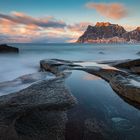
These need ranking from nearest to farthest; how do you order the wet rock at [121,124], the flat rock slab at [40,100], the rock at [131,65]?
the wet rock at [121,124]
the flat rock slab at [40,100]
the rock at [131,65]

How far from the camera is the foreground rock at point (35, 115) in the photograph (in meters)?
5.60

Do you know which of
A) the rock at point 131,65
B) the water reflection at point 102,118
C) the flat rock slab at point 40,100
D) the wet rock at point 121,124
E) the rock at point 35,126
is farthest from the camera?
the rock at point 131,65

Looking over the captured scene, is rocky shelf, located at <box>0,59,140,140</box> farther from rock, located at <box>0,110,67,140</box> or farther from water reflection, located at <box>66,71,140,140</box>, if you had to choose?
water reflection, located at <box>66,71,140,140</box>

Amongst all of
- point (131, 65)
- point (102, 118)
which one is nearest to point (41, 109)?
point (102, 118)

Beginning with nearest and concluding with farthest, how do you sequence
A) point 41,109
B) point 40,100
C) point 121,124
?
1. point 121,124
2. point 41,109
3. point 40,100

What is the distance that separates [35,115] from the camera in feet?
21.5

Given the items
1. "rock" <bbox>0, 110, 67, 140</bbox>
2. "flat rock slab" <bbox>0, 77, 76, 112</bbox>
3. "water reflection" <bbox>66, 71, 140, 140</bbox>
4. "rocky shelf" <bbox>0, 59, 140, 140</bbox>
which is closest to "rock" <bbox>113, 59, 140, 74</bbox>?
"rocky shelf" <bbox>0, 59, 140, 140</bbox>

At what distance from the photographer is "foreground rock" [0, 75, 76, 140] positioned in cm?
560

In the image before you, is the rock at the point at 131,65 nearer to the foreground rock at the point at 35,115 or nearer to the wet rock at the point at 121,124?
the foreground rock at the point at 35,115

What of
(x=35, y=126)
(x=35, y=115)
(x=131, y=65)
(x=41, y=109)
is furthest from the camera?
(x=131, y=65)

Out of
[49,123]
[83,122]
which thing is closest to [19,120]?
[49,123]

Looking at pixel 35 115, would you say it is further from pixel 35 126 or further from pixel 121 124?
pixel 121 124

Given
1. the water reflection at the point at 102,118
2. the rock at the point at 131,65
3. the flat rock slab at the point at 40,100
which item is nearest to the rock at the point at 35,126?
the water reflection at the point at 102,118

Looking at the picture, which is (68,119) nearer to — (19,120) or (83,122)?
(83,122)
